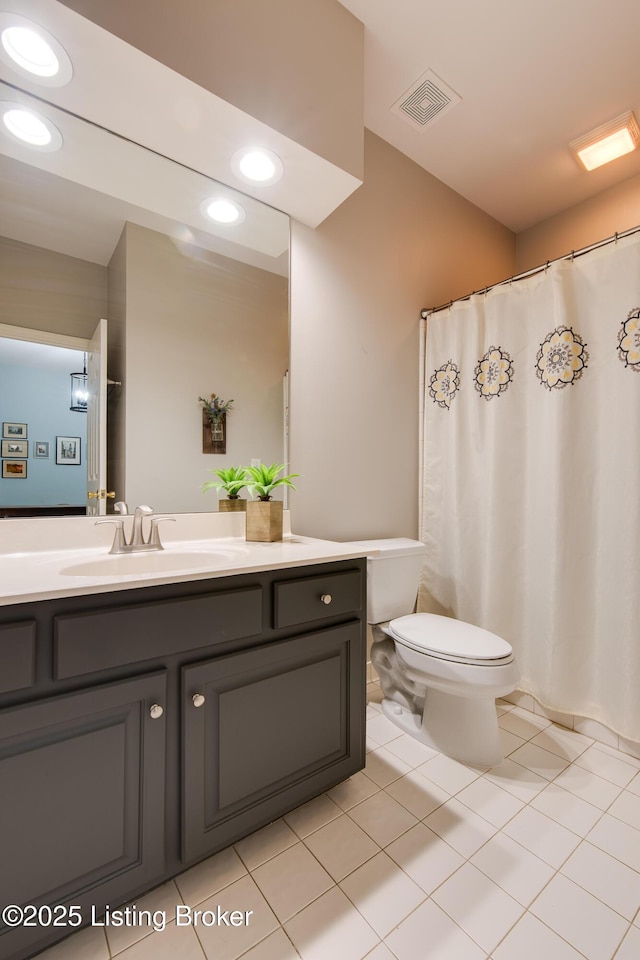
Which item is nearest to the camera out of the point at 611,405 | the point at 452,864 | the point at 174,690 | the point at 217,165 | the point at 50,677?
the point at 50,677

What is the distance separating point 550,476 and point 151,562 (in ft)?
5.18

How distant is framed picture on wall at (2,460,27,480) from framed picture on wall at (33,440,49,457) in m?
0.04

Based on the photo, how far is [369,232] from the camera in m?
2.04

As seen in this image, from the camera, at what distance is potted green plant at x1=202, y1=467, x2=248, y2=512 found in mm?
1612

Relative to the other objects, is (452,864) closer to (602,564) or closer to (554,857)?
(554,857)

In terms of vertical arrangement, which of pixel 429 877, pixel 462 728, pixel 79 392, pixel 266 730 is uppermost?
pixel 79 392

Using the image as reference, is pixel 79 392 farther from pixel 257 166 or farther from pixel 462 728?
pixel 462 728

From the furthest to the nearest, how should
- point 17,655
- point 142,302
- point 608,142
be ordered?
point 608,142, point 142,302, point 17,655

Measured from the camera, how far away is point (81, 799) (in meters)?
0.86

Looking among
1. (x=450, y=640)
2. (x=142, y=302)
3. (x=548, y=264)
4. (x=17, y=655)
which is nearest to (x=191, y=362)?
(x=142, y=302)

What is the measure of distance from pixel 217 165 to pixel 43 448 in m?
1.14

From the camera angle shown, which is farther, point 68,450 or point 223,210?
point 223,210

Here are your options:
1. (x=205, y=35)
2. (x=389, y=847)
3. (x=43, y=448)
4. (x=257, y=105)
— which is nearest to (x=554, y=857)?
(x=389, y=847)

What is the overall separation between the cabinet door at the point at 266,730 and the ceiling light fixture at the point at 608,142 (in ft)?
8.11
